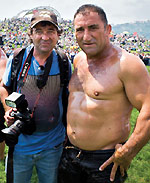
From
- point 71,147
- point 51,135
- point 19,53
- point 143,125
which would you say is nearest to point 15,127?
point 51,135

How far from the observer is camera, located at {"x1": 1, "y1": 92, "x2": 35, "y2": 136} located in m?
2.19

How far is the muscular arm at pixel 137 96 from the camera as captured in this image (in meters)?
1.97

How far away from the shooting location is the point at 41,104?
2.44 m

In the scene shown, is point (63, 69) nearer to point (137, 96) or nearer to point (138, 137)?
point (137, 96)

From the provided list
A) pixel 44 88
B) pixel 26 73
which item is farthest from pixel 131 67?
pixel 26 73

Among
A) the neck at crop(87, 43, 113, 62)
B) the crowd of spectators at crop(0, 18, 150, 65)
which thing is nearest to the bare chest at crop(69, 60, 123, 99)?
the neck at crop(87, 43, 113, 62)

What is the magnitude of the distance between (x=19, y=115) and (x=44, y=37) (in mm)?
A: 878

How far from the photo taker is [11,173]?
259 centimetres

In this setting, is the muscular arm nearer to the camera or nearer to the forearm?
the forearm

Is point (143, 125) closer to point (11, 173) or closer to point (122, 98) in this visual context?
point (122, 98)

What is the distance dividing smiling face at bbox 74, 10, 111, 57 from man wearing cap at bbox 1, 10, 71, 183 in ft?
1.07

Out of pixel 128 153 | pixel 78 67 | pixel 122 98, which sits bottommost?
pixel 128 153

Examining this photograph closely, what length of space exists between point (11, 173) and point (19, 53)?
141 centimetres

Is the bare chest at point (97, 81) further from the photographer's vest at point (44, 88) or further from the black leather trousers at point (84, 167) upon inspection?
the black leather trousers at point (84, 167)
